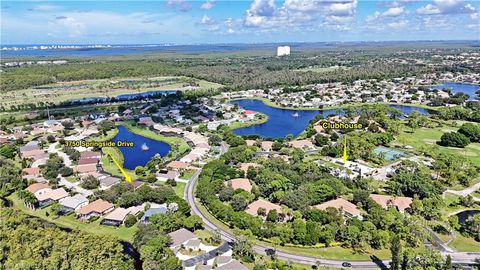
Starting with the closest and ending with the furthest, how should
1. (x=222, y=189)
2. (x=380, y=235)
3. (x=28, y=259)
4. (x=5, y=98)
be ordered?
(x=28, y=259)
(x=380, y=235)
(x=222, y=189)
(x=5, y=98)

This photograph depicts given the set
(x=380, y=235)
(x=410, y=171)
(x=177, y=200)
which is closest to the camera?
(x=380, y=235)

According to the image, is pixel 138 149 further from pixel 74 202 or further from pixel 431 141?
pixel 431 141

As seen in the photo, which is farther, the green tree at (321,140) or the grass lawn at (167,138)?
the green tree at (321,140)

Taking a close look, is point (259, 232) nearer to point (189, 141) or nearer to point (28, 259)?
point (28, 259)

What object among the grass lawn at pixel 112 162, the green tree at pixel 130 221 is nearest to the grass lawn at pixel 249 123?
the grass lawn at pixel 112 162

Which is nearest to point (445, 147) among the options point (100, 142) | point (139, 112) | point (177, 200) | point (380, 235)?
point (380, 235)

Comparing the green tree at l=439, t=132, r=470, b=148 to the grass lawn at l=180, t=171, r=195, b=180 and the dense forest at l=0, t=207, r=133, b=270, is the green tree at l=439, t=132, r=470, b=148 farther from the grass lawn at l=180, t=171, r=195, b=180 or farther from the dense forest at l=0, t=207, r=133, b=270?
the dense forest at l=0, t=207, r=133, b=270

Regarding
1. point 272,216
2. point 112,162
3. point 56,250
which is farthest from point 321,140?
point 56,250

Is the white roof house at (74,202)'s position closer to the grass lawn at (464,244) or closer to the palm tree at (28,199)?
the palm tree at (28,199)
